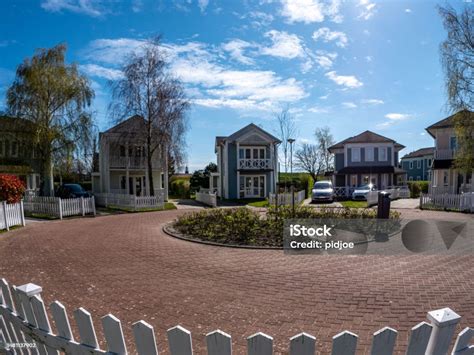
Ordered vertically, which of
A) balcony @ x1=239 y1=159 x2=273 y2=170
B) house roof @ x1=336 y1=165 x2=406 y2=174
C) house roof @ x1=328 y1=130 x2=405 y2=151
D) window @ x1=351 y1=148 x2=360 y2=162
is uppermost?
house roof @ x1=328 y1=130 x2=405 y2=151

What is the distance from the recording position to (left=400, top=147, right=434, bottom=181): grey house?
51250 millimetres

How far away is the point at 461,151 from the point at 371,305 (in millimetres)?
18693

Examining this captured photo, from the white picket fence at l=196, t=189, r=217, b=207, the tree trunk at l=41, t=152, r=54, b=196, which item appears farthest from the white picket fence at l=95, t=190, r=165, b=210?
the white picket fence at l=196, t=189, r=217, b=207

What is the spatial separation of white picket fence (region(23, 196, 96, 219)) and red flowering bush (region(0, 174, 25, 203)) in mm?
4119

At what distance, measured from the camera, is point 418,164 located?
5372cm

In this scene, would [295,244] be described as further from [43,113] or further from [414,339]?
[43,113]

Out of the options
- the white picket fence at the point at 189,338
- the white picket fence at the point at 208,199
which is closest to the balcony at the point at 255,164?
the white picket fence at the point at 208,199

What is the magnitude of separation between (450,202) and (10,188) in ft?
78.4

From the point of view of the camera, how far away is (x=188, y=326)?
13.3 ft

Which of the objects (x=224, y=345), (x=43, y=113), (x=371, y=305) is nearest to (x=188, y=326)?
(x=224, y=345)

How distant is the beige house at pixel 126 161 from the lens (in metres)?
23.9

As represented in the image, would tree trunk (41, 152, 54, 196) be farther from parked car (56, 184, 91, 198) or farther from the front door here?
the front door

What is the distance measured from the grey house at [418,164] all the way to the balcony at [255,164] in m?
34.2
